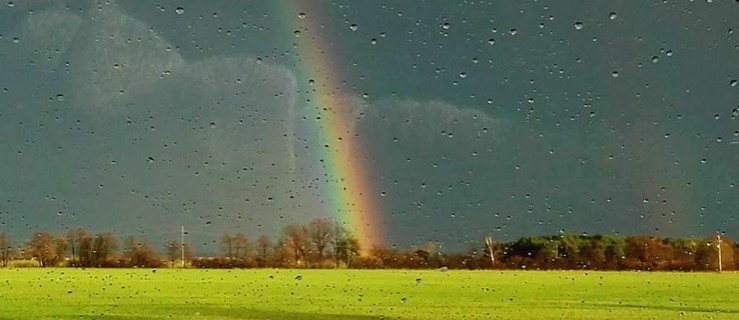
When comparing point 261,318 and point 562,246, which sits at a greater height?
point 562,246

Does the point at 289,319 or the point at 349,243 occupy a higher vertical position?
the point at 349,243

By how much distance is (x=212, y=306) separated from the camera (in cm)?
1574

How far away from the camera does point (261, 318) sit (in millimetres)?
12453

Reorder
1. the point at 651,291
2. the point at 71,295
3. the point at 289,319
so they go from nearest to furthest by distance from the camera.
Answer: the point at 289,319, the point at 71,295, the point at 651,291

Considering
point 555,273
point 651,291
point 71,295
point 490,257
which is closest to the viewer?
point 490,257

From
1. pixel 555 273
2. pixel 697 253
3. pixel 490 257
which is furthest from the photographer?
pixel 555 273

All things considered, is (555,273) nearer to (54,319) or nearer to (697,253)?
(697,253)

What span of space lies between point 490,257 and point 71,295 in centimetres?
1250

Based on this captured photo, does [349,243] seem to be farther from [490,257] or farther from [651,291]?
[651,291]

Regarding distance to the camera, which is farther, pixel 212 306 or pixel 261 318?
pixel 212 306

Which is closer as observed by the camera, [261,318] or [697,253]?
[261,318]

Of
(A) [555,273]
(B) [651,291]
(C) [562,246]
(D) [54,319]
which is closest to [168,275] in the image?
(A) [555,273]

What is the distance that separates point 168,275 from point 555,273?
15.3 meters

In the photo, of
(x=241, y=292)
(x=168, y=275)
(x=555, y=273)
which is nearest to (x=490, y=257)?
(x=241, y=292)
